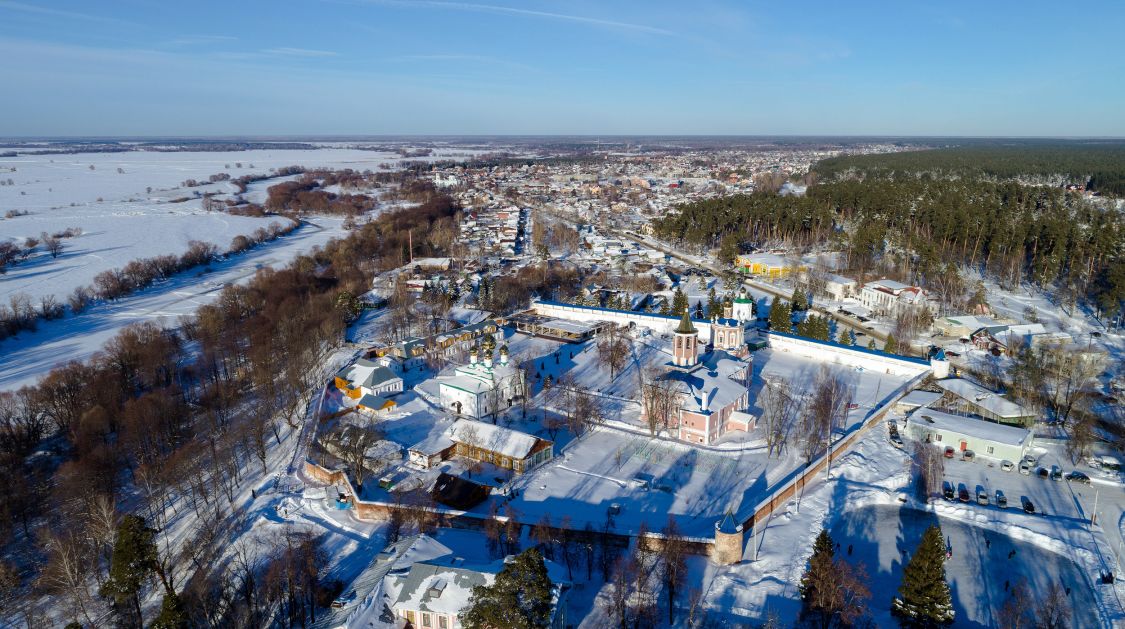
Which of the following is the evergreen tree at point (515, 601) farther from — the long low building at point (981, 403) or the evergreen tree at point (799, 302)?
the evergreen tree at point (799, 302)

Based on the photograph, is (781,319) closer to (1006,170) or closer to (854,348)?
(854,348)

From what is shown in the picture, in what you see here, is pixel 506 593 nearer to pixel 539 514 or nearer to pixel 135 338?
pixel 539 514

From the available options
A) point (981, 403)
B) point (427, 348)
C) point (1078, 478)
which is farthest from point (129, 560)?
point (981, 403)

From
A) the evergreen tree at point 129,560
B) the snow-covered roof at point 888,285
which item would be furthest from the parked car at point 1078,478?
the evergreen tree at point 129,560

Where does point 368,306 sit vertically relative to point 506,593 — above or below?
below

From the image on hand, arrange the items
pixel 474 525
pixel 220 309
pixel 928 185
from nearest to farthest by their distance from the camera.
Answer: pixel 474 525 → pixel 220 309 → pixel 928 185

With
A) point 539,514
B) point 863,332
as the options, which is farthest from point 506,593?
point 863,332

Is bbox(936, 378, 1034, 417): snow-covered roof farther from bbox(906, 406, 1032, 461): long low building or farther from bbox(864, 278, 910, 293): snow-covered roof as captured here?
bbox(864, 278, 910, 293): snow-covered roof
